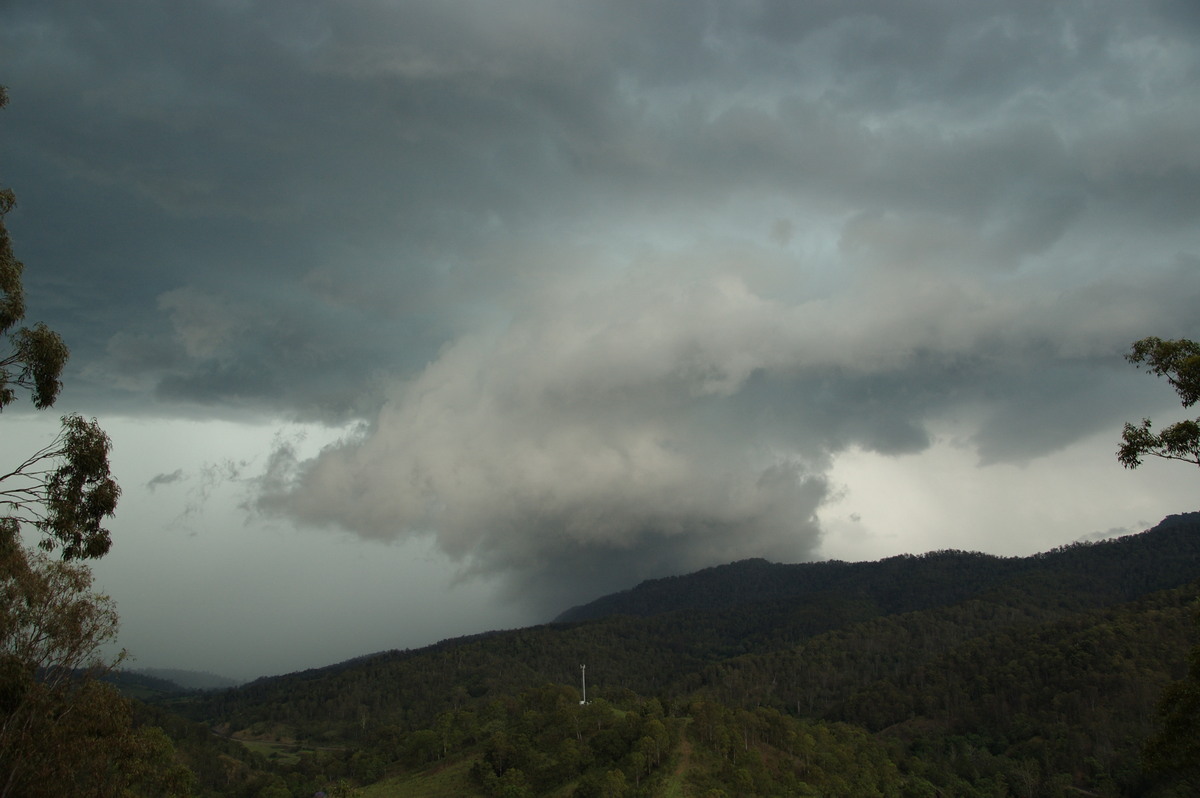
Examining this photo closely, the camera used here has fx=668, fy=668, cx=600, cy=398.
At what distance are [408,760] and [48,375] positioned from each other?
12597 cm

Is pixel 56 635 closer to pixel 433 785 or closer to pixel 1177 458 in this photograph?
pixel 1177 458

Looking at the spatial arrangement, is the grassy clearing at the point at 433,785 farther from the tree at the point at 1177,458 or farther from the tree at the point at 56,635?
the tree at the point at 1177,458

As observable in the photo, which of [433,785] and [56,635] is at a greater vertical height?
[56,635]

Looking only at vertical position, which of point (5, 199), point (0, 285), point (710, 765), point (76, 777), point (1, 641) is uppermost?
point (5, 199)

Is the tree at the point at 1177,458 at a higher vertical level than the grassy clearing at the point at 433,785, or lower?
higher

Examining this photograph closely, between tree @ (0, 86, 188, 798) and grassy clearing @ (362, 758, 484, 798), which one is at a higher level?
tree @ (0, 86, 188, 798)

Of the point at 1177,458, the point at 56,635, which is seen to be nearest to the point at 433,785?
the point at 56,635

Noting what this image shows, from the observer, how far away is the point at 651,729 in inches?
3679

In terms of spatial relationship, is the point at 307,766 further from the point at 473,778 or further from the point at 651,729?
the point at 651,729

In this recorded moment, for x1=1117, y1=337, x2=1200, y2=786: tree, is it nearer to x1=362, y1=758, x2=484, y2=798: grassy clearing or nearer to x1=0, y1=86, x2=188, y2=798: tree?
x1=0, y1=86, x2=188, y2=798: tree

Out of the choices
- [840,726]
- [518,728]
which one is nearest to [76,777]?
[518,728]

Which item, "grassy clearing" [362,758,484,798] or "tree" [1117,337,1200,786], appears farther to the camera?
"grassy clearing" [362,758,484,798]

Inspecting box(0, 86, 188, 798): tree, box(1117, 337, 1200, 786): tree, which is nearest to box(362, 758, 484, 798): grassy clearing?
box(0, 86, 188, 798): tree

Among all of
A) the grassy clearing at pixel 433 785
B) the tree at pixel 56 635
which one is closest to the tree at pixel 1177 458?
the tree at pixel 56 635
